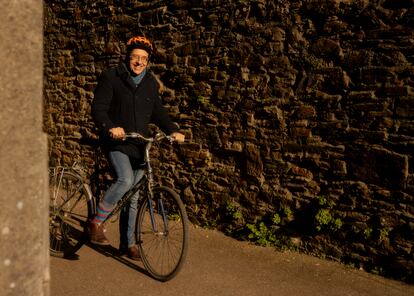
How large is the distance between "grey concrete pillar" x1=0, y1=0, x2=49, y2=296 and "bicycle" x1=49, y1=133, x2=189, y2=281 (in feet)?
7.97

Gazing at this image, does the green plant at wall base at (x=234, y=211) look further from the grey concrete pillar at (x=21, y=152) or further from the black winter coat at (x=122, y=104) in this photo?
the grey concrete pillar at (x=21, y=152)

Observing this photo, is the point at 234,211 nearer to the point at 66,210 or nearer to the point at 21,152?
the point at 66,210

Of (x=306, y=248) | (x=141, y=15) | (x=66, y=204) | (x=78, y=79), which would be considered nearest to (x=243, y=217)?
(x=306, y=248)

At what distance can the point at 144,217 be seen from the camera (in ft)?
13.8

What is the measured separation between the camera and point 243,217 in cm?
524

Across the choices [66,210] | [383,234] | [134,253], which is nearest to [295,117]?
[383,234]

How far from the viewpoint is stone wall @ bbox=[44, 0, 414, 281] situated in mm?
4199

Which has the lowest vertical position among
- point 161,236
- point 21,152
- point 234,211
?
point 234,211

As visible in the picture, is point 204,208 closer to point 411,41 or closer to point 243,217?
point 243,217

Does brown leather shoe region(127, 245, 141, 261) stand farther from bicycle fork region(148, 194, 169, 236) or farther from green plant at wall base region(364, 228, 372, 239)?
green plant at wall base region(364, 228, 372, 239)

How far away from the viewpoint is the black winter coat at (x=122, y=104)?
4074 mm

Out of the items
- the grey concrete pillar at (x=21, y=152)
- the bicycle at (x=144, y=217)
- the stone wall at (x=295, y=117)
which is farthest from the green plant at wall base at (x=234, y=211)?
the grey concrete pillar at (x=21, y=152)

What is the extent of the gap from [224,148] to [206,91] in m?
0.73

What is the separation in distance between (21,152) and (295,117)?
376 centimetres
